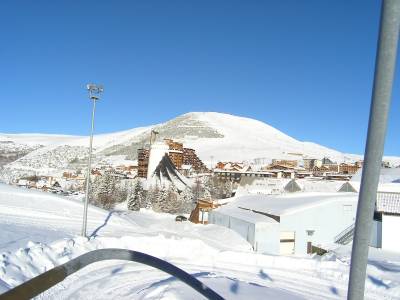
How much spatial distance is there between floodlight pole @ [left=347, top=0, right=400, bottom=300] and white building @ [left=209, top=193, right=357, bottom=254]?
2820 centimetres

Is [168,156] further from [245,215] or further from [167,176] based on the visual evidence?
[245,215]

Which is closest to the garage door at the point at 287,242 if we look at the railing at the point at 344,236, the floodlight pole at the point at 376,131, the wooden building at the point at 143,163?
the railing at the point at 344,236

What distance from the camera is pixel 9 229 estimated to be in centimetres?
1723

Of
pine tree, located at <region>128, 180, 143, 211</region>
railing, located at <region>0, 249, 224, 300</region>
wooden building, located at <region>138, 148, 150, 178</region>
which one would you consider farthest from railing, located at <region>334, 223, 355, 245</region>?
wooden building, located at <region>138, 148, 150, 178</region>

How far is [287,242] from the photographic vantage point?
30734 mm

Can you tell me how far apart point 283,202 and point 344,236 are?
7.16 metres

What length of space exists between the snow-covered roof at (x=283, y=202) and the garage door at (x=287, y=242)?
165 centimetres

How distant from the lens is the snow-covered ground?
380 inches

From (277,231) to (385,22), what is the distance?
29492 mm

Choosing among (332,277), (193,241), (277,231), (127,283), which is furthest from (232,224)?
(127,283)

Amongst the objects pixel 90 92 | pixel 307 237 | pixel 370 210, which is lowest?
pixel 307 237

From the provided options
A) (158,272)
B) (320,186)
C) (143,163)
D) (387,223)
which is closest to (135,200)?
(320,186)

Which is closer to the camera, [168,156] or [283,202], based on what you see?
[283,202]

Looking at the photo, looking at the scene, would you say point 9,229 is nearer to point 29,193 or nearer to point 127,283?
point 127,283
